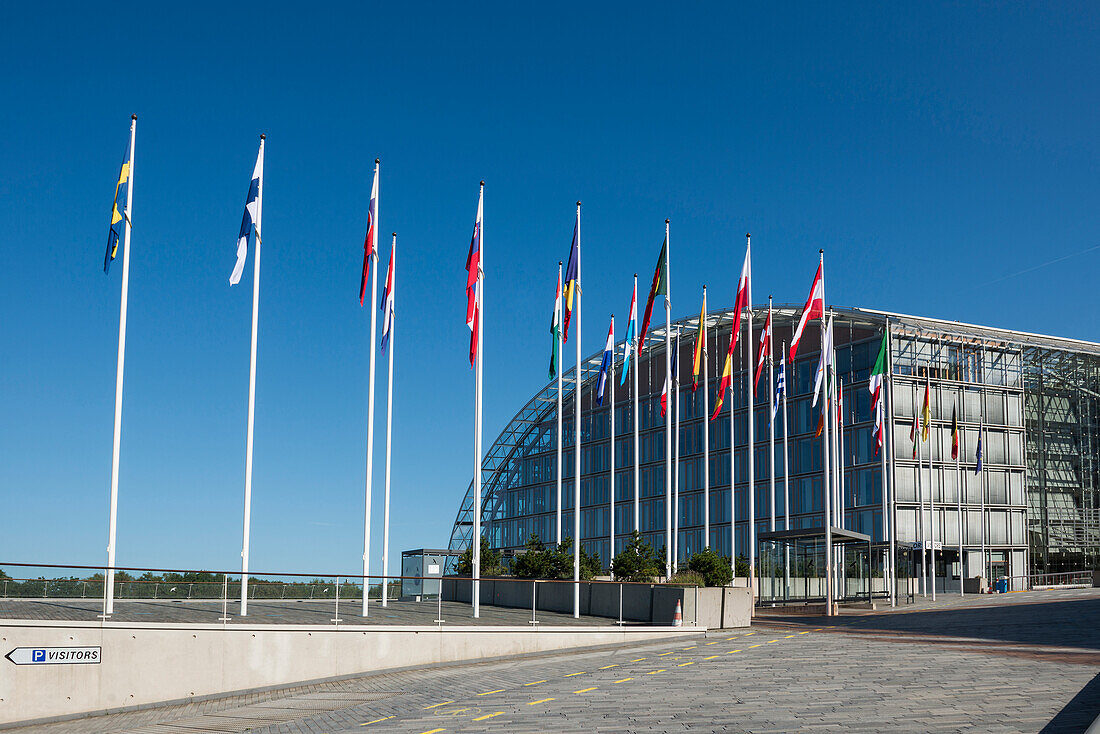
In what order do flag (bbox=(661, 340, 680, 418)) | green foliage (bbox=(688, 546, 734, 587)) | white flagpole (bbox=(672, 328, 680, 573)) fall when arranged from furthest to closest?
white flagpole (bbox=(672, 328, 680, 573)) → flag (bbox=(661, 340, 680, 418)) → green foliage (bbox=(688, 546, 734, 587))

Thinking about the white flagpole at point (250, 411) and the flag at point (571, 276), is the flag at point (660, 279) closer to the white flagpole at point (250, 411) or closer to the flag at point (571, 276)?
the flag at point (571, 276)

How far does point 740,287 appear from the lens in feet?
126

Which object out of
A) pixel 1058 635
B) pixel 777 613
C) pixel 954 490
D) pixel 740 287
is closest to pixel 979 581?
pixel 954 490

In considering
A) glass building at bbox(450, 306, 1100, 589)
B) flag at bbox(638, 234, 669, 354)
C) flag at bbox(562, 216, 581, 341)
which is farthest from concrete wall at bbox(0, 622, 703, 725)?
glass building at bbox(450, 306, 1100, 589)

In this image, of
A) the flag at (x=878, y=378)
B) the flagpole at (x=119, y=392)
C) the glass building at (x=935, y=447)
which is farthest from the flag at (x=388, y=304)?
the glass building at (x=935, y=447)

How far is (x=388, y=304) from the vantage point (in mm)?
31266

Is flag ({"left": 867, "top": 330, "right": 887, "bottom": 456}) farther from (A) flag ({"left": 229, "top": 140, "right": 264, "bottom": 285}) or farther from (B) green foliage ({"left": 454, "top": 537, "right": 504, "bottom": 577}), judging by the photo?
(A) flag ({"left": 229, "top": 140, "right": 264, "bottom": 285})

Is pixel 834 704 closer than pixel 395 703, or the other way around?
pixel 834 704

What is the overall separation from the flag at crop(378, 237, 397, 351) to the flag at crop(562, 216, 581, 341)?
5378 millimetres

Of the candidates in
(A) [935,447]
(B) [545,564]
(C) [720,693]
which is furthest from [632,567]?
(A) [935,447]

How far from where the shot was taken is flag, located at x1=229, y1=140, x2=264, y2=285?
25.1 meters

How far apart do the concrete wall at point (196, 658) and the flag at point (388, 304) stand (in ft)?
30.8

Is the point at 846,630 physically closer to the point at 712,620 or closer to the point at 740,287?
the point at 712,620

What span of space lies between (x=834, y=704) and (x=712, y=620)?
13.2 meters
